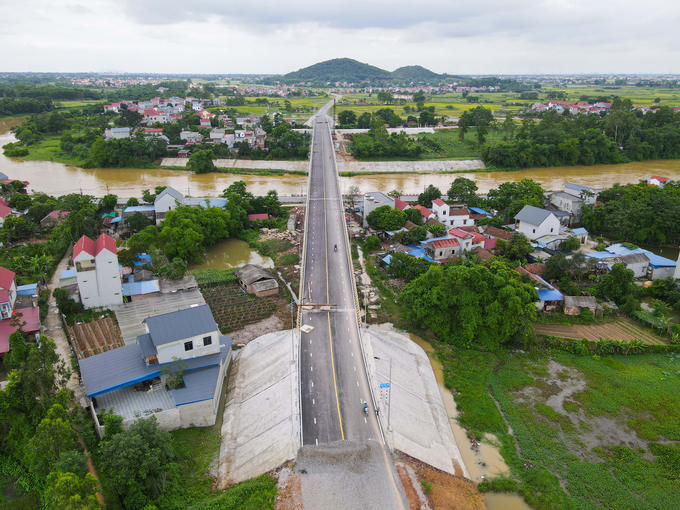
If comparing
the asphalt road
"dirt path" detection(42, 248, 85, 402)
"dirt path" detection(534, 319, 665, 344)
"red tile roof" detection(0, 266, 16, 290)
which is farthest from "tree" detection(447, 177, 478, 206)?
"red tile roof" detection(0, 266, 16, 290)

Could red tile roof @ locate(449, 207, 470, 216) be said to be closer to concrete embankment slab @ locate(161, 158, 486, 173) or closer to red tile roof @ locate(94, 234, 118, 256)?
red tile roof @ locate(94, 234, 118, 256)

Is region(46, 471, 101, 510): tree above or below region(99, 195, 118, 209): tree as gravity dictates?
below

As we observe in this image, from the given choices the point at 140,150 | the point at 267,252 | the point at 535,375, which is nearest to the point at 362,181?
the point at 267,252


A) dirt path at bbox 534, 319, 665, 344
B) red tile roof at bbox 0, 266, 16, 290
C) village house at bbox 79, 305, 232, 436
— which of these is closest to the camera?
village house at bbox 79, 305, 232, 436

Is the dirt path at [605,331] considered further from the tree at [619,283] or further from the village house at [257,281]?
the village house at [257,281]

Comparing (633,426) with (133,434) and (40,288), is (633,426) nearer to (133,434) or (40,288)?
(133,434)

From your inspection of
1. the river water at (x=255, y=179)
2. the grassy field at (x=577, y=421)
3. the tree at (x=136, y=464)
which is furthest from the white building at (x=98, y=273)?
the river water at (x=255, y=179)
